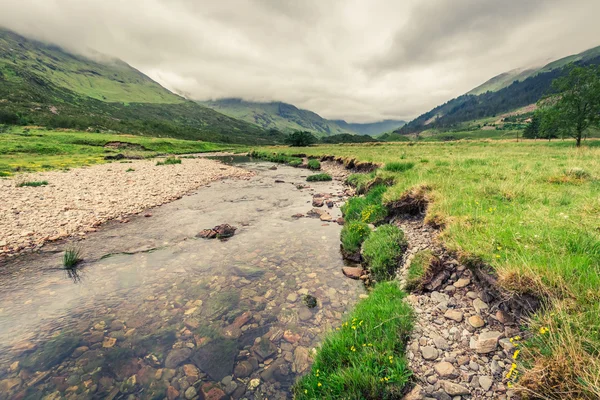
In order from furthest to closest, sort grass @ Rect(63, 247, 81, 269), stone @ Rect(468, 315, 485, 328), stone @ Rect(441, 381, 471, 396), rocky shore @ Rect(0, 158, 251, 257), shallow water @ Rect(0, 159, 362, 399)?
rocky shore @ Rect(0, 158, 251, 257) → grass @ Rect(63, 247, 81, 269) → shallow water @ Rect(0, 159, 362, 399) → stone @ Rect(468, 315, 485, 328) → stone @ Rect(441, 381, 471, 396)

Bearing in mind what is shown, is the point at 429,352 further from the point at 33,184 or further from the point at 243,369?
the point at 33,184

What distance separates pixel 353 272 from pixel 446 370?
523cm

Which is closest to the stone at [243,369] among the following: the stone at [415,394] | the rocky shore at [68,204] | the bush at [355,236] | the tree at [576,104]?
the stone at [415,394]

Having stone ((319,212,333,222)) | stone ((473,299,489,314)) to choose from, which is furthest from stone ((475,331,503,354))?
stone ((319,212,333,222))

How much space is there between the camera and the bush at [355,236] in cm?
1101

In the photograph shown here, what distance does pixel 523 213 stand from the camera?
716cm

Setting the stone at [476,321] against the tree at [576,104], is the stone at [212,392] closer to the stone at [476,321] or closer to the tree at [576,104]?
the stone at [476,321]

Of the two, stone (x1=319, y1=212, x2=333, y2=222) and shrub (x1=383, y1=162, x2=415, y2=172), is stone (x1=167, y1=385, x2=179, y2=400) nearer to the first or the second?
stone (x1=319, y1=212, x2=333, y2=222)

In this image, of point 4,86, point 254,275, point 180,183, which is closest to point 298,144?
point 180,183

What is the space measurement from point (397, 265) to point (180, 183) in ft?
85.9

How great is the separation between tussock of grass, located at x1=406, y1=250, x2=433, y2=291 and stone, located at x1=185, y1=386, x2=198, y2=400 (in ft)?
19.2

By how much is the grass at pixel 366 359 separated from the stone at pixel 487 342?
1.26 metres

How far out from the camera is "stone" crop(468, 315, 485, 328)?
4.83m

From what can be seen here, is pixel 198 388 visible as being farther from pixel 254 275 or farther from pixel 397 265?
pixel 397 265
